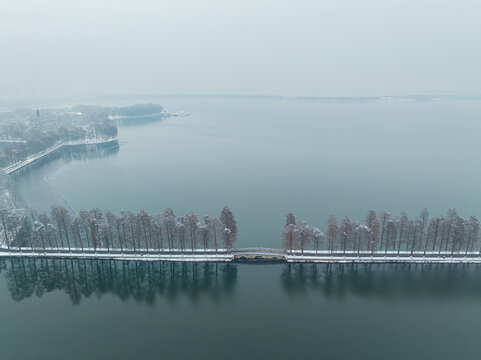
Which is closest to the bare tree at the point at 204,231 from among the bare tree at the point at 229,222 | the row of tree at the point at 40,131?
the bare tree at the point at 229,222

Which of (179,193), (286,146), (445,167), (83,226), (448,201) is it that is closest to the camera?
(83,226)

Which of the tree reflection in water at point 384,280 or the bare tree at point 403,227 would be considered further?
the bare tree at point 403,227

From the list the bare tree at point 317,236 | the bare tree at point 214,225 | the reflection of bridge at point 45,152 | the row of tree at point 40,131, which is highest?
the row of tree at point 40,131

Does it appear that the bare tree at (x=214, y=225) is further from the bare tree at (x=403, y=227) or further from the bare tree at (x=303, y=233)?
the bare tree at (x=403, y=227)

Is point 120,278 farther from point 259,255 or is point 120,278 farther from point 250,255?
point 259,255

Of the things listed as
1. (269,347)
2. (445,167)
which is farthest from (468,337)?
(445,167)

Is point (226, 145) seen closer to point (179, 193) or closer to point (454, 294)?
point (179, 193)

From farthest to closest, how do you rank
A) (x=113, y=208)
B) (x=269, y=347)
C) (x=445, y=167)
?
(x=445, y=167) → (x=113, y=208) → (x=269, y=347)
